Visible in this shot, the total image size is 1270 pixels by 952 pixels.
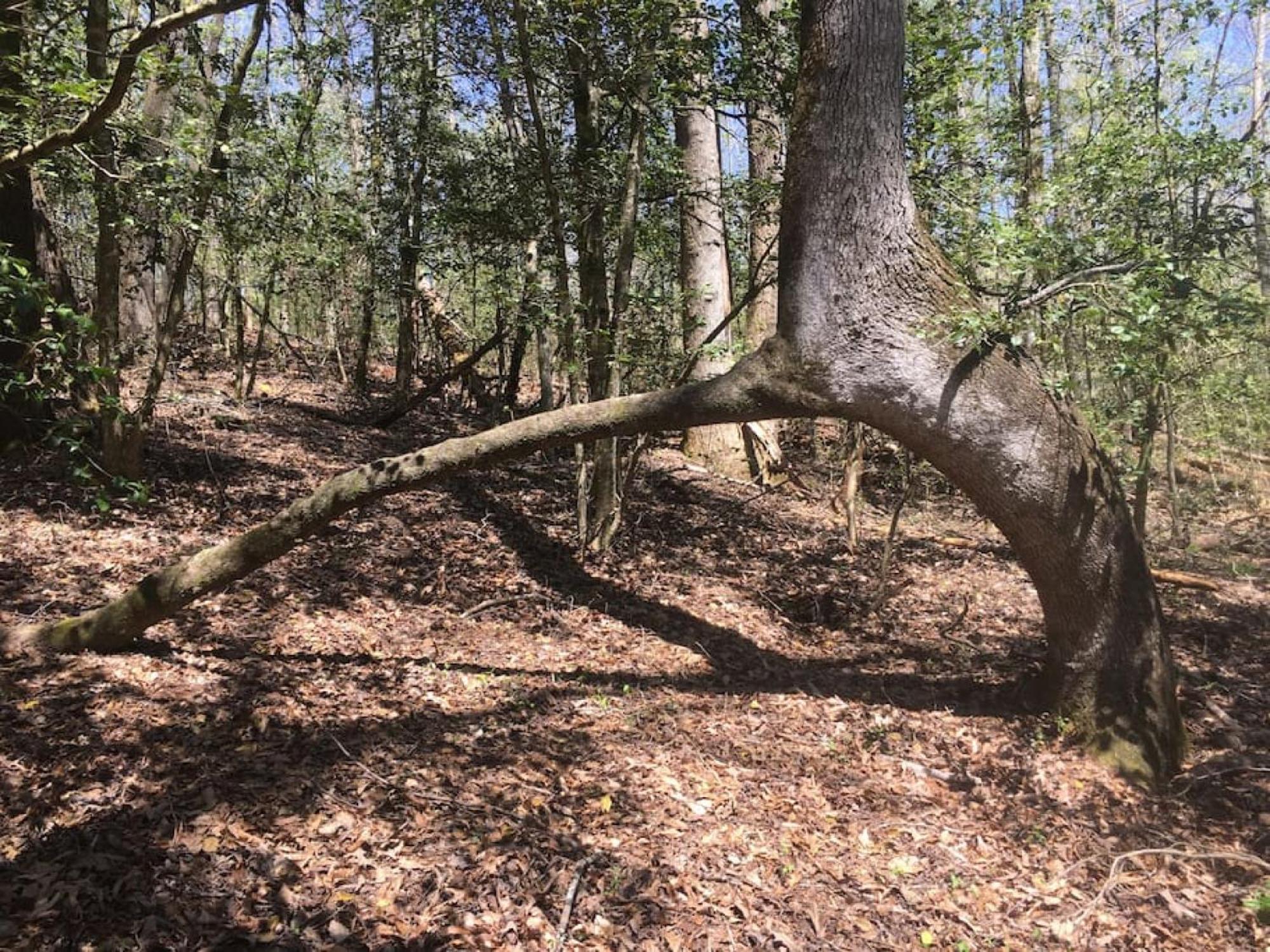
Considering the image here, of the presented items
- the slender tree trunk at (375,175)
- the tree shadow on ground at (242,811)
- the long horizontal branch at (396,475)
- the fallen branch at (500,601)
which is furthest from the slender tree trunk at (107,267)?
the slender tree trunk at (375,175)

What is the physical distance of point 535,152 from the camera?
698 centimetres

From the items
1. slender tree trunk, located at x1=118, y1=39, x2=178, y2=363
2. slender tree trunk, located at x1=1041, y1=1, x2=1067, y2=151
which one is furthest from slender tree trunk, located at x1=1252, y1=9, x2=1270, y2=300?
slender tree trunk, located at x1=118, y1=39, x2=178, y2=363

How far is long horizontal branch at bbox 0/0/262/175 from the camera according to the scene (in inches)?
130

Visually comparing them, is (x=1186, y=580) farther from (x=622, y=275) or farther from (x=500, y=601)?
(x=500, y=601)

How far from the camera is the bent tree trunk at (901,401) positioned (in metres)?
4.18

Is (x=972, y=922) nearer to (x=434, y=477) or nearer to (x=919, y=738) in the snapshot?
(x=919, y=738)

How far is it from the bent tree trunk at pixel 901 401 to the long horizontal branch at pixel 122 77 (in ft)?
6.98

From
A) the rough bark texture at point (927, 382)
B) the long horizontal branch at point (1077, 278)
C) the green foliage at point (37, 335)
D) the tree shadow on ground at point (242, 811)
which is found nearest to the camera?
the tree shadow on ground at point (242, 811)

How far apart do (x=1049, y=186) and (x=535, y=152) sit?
4.14 meters

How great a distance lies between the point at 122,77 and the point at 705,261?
6637mm

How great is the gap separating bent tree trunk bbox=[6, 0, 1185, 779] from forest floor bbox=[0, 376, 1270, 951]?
37 cm

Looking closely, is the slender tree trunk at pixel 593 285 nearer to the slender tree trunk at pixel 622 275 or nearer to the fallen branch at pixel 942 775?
the slender tree trunk at pixel 622 275

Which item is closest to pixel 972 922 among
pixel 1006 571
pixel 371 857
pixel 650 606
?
pixel 371 857

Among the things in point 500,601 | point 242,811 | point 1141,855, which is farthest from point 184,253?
point 1141,855
